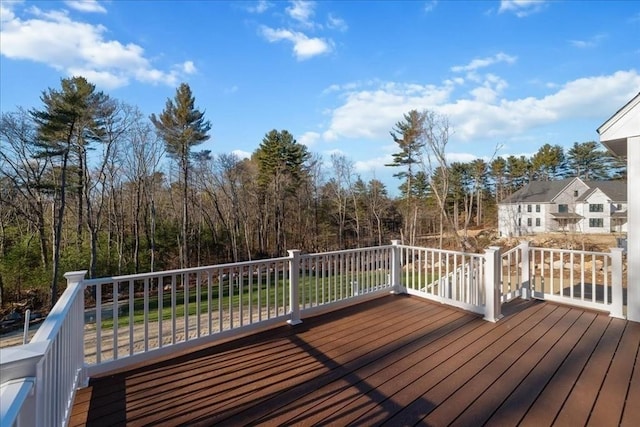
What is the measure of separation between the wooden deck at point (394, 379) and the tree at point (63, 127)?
42.0 ft

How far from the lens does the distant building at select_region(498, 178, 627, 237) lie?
80.1 ft

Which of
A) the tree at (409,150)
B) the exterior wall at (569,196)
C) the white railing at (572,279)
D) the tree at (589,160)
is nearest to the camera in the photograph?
the white railing at (572,279)

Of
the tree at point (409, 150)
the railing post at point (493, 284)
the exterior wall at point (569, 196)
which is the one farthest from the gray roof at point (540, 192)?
the railing post at point (493, 284)

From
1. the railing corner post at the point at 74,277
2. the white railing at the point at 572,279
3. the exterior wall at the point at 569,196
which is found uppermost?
the exterior wall at the point at 569,196

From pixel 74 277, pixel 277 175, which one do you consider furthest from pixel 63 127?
pixel 74 277

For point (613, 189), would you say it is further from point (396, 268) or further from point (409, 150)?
point (396, 268)

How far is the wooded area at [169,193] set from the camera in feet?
40.7

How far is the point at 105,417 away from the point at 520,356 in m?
3.40

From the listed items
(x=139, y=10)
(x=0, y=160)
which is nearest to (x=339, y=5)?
(x=139, y=10)

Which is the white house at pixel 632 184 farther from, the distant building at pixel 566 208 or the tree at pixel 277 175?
the distant building at pixel 566 208

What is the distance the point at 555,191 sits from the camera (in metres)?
26.9

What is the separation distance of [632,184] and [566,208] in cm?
2885

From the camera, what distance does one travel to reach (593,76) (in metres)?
9.10

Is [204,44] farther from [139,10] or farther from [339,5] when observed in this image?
[339,5]
